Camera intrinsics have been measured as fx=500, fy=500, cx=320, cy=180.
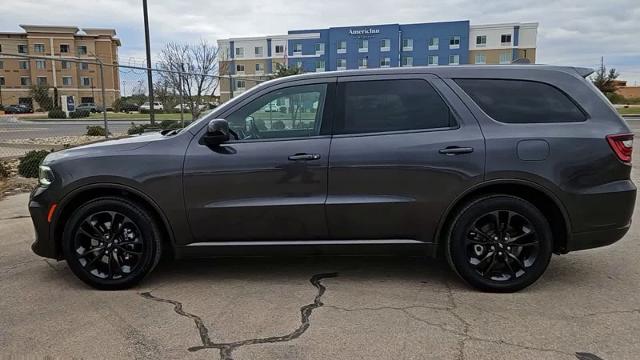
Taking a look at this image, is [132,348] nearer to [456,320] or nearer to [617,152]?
[456,320]

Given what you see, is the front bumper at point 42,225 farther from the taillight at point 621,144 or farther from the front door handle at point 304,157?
the taillight at point 621,144

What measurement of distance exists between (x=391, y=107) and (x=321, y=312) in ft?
5.65

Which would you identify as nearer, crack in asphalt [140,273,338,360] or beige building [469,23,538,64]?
crack in asphalt [140,273,338,360]

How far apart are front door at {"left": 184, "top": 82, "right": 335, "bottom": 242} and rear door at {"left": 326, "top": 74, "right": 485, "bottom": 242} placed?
0.15 metres

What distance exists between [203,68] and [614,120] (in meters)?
35.9

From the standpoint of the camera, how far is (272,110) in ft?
13.9

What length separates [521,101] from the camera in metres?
4.03

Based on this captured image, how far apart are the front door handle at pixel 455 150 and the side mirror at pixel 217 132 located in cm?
169

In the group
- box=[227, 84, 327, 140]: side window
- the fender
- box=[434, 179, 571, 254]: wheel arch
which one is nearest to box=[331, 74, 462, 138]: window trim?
box=[227, 84, 327, 140]: side window

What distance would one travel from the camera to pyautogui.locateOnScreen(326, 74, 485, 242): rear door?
155 inches

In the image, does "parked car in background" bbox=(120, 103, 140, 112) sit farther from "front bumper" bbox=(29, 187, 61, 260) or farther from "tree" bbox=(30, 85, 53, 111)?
"front bumper" bbox=(29, 187, 61, 260)

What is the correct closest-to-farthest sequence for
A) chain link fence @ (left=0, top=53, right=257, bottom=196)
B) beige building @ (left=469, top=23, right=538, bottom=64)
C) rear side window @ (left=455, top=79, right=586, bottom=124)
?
rear side window @ (left=455, top=79, right=586, bottom=124)
chain link fence @ (left=0, top=53, right=257, bottom=196)
beige building @ (left=469, top=23, right=538, bottom=64)

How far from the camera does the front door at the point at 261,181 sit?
3.98 meters

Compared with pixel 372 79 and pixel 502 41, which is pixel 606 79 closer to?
pixel 502 41
